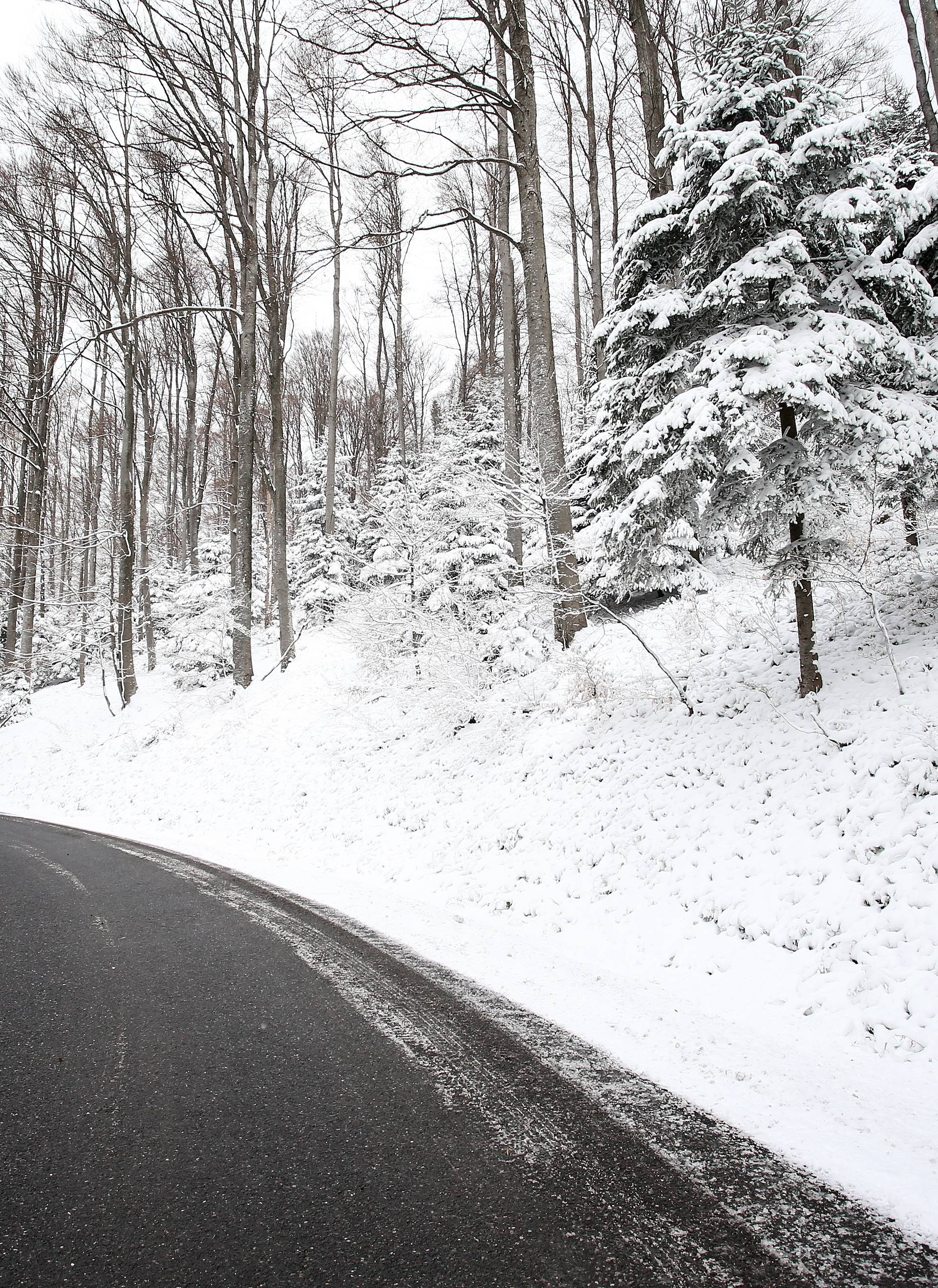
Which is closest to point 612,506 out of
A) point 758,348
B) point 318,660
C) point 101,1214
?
point 758,348

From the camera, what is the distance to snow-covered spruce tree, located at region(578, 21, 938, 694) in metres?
5.69

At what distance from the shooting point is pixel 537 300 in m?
10.4

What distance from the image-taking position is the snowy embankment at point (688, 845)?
3.25m

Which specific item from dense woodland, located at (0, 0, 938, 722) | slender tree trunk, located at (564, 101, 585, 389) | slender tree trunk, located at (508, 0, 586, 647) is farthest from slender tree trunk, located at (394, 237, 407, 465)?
slender tree trunk, located at (508, 0, 586, 647)

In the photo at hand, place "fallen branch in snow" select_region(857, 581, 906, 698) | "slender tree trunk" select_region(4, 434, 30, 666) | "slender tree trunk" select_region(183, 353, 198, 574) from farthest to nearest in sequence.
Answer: "slender tree trunk" select_region(183, 353, 198, 574), "slender tree trunk" select_region(4, 434, 30, 666), "fallen branch in snow" select_region(857, 581, 906, 698)

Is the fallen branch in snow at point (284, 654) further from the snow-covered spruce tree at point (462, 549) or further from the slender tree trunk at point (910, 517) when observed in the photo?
the slender tree trunk at point (910, 517)

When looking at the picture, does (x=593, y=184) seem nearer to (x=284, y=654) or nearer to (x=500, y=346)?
(x=500, y=346)

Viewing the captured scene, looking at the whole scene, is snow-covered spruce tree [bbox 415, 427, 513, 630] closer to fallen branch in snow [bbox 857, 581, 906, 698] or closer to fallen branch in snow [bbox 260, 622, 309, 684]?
fallen branch in snow [bbox 260, 622, 309, 684]

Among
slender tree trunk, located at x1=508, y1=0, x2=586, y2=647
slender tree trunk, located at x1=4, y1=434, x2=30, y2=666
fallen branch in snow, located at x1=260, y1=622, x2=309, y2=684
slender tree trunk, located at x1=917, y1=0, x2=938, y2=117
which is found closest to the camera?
slender tree trunk, located at x1=508, y1=0, x2=586, y2=647

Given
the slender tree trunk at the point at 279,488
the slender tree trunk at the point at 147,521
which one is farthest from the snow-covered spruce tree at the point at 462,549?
the slender tree trunk at the point at 147,521

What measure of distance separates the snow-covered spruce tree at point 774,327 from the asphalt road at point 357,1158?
5.03m

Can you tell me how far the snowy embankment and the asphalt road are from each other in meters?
0.44

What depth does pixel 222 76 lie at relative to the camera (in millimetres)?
14703

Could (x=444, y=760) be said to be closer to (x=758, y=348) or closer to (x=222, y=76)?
(x=758, y=348)
